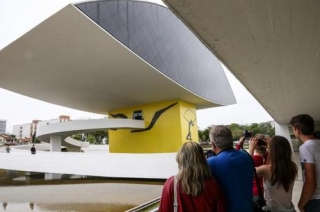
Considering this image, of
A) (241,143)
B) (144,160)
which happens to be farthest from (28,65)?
(241,143)

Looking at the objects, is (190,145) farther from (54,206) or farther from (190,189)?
(54,206)

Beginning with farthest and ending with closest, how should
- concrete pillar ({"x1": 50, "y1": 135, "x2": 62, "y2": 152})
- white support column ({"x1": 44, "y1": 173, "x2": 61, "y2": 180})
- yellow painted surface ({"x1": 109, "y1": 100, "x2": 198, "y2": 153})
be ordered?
yellow painted surface ({"x1": 109, "y1": 100, "x2": 198, "y2": 153}) → concrete pillar ({"x1": 50, "y1": 135, "x2": 62, "y2": 152}) → white support column ({"x1": 44, "y1": 173, "x2": 61, "y2": 180})

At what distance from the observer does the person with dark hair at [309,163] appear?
7.47 feet

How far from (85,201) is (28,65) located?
9.07m

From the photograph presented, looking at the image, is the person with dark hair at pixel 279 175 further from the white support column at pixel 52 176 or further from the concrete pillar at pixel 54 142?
the concrete pillar at pixel 54 142

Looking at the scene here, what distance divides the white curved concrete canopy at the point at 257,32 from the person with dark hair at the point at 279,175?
1378 mm

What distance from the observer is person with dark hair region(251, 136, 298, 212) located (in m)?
2.34

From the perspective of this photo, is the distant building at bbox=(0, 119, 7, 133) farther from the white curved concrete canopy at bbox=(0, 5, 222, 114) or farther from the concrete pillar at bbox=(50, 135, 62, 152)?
the concrete pillar at bbox=(50, 135, 62, 152)

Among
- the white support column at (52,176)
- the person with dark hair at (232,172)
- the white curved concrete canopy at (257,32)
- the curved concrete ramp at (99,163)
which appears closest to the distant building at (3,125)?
the curved concrete ramp at (99,163)

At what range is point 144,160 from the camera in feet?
44.8

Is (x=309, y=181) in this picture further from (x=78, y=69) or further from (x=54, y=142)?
(x=54, y=142)

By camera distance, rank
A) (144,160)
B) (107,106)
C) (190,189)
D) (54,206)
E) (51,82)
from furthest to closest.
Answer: (107,106)
(51,82)
(144,160)
(54,206)
(190,189)

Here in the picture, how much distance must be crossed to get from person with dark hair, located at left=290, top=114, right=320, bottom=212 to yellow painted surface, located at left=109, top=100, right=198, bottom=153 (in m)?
19.1

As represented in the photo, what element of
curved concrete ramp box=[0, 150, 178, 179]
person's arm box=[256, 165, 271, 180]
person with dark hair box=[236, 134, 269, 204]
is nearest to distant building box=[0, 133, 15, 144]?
curved concrete ramp box=[0, 150, 178, 179]
